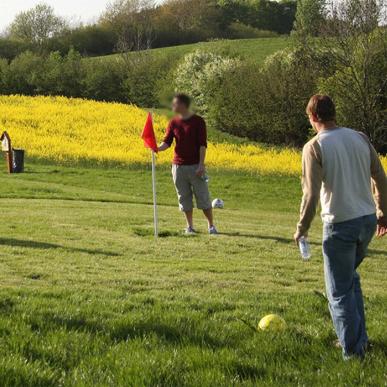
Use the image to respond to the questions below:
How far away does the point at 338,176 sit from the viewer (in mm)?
4852

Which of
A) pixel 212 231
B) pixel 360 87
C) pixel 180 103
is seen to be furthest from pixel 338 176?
pixel 360 87

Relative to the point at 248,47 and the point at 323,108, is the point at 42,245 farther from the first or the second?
the point at 248,47

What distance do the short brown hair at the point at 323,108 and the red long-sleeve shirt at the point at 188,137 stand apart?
605 cm

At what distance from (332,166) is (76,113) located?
35.6 m

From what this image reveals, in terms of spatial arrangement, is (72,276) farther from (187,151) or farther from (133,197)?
(133,197)

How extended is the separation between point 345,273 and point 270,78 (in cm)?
3645

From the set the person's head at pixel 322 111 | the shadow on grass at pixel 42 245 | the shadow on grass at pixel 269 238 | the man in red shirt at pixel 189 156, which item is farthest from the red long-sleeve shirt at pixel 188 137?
the person's head at pixel 322 111

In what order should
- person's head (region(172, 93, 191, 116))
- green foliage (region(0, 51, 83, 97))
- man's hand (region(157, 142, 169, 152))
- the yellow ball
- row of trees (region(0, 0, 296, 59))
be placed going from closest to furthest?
1. the yellow ball
2. person's head (region(172, 93, 191, 116))
3. man's hand (region(157, 142, 169, 152))
4. green foliage (region(0, 51, 83, 97))
5. row of trees (region(0, 0, 296, 59))

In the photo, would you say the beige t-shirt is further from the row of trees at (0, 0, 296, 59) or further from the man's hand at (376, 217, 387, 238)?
the row of trees at (0, 0, 296, 59)

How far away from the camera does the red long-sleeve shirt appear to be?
1095cm

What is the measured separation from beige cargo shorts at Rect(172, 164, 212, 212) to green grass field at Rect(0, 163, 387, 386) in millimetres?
545

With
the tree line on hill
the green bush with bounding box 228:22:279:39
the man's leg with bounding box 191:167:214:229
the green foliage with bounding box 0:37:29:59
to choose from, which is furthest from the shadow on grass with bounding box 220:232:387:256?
the green bush with bounding box 228:22:279:39

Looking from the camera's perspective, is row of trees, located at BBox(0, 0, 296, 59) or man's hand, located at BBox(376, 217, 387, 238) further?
row of trees, located at BBox(0, 0, 296, 59)

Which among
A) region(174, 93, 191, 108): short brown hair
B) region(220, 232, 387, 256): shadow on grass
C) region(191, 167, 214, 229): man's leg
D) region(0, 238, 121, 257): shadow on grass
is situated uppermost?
region(174, 93, 191, 108): short brown hair
